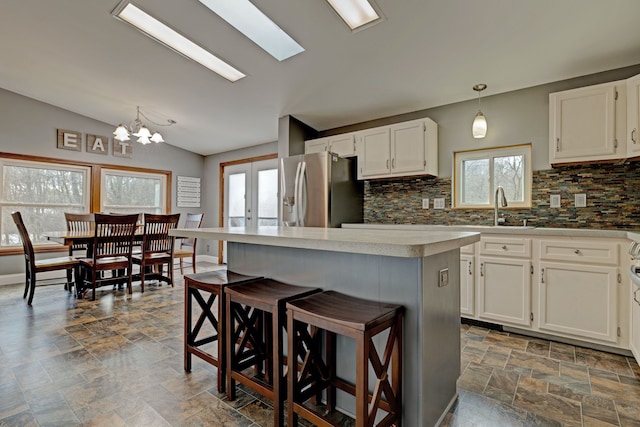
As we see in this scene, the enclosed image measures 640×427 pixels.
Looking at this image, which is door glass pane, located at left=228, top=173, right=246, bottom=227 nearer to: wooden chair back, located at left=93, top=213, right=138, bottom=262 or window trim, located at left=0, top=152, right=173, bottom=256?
window trim, located at left=0, top=152, right=173, bottom=256

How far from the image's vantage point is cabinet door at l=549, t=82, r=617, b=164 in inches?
97.5

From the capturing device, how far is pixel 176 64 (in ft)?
11.0

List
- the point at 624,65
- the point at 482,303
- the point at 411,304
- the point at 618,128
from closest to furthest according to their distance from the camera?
the point at 411,304 → the point at 618,128 → the point at 624,65 → the point at 482,303

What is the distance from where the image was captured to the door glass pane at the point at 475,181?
338 centimetres

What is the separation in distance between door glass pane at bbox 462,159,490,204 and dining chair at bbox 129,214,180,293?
11.9 ft

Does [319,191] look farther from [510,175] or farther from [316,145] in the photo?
[510,175]

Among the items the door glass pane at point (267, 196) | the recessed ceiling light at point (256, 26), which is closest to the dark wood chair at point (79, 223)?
the door glass pane at point (267, 196)

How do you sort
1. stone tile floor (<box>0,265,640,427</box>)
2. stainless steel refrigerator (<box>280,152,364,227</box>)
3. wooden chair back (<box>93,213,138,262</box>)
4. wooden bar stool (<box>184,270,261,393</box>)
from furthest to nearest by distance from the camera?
1. stainless steel refrigerator (<box>280,152,364,227</box>)
2. wooden chair back (<box>93,213,138,262</box>)
3. wooden bar stool (<box>184,270,261,393</box>)
4. stone tile floor (<box>0,265,640,427</box>)

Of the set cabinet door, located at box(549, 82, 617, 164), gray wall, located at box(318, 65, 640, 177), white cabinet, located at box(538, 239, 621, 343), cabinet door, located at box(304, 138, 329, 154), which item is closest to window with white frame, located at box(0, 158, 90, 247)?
cabinet door, located at box(304, 138, 329, 154)

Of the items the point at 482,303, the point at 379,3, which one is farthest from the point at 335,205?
the point at 379,3

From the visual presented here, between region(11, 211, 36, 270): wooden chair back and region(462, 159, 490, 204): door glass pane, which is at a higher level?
region(462, 159, 490, 204): door glass pane

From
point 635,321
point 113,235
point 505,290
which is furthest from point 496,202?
point 113,235

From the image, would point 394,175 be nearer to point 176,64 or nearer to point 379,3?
point 379,3

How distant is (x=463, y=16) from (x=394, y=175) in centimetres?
170
